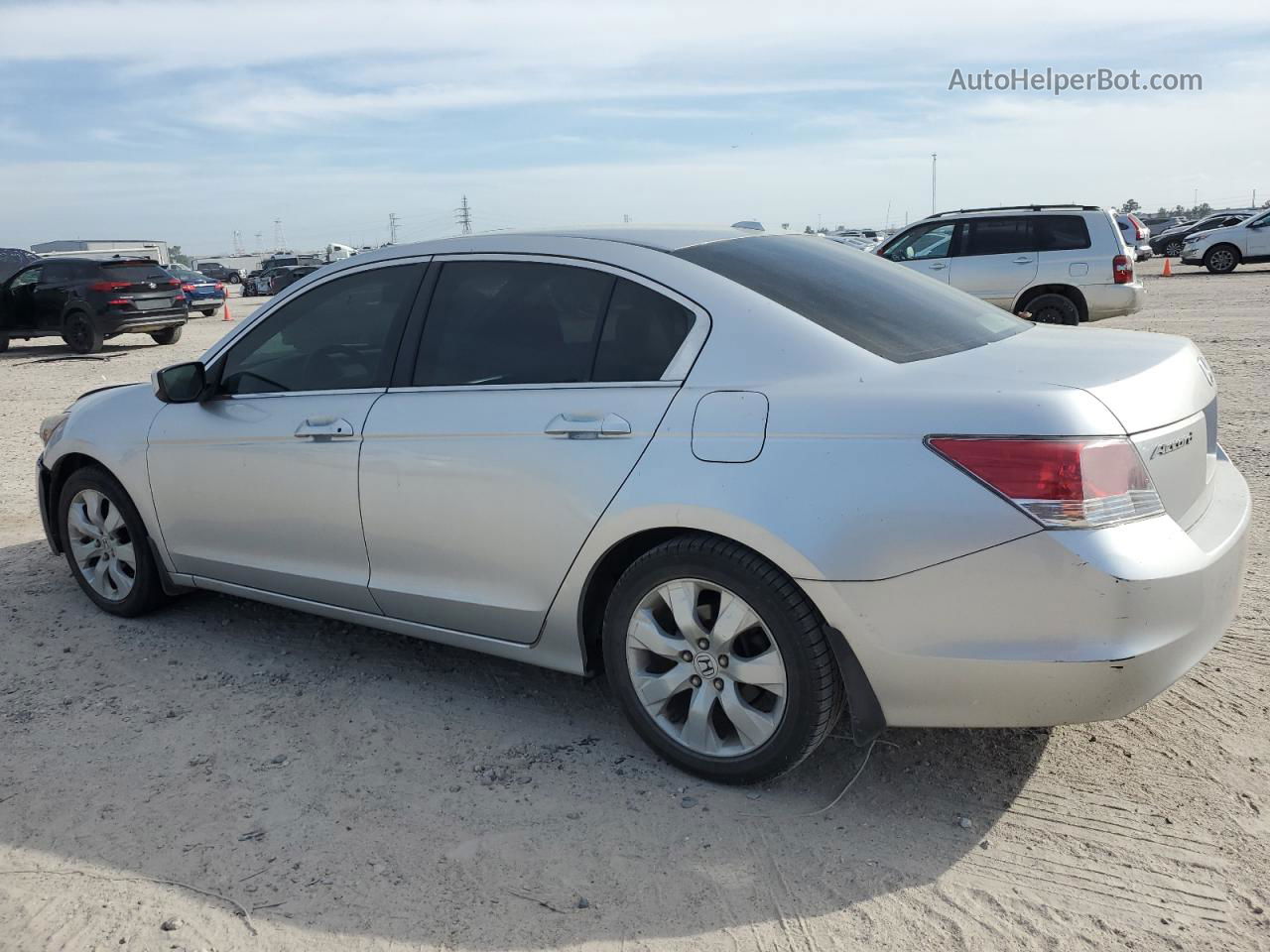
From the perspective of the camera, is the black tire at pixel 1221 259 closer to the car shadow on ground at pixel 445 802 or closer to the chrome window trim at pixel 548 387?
the car shadow on ground at pixel 445 802

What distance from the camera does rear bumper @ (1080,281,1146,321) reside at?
13.1 m

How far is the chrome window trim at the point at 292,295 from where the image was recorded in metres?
3.99

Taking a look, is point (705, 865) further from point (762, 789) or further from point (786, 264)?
point (786, 264)

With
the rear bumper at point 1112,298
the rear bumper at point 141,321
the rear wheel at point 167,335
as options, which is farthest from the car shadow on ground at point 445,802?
the rear wheel at point 167,335

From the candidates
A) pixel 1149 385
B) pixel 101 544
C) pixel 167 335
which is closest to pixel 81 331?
pixel 167 335

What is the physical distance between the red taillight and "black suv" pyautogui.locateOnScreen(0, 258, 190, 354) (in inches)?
684

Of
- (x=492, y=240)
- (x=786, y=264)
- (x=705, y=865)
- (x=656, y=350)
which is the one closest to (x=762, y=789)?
(x=705, y=865)

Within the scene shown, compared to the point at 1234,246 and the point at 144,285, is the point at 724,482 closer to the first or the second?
the point at 144,285

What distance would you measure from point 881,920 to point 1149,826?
0.89 m

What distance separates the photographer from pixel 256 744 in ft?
11.9

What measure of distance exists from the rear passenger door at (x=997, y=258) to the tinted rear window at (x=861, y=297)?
1031cm

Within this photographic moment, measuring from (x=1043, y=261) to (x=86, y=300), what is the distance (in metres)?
14.5

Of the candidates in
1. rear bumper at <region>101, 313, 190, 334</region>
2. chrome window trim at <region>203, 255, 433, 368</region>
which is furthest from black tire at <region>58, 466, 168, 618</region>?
rear bumper at <region>101, 313, 190, 334</region>

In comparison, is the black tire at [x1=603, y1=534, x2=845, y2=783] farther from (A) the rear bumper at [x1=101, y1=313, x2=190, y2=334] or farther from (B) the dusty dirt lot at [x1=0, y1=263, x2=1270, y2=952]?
(A) the rear bumper at [x1=101, y1=313, x2=190, y2=334]
